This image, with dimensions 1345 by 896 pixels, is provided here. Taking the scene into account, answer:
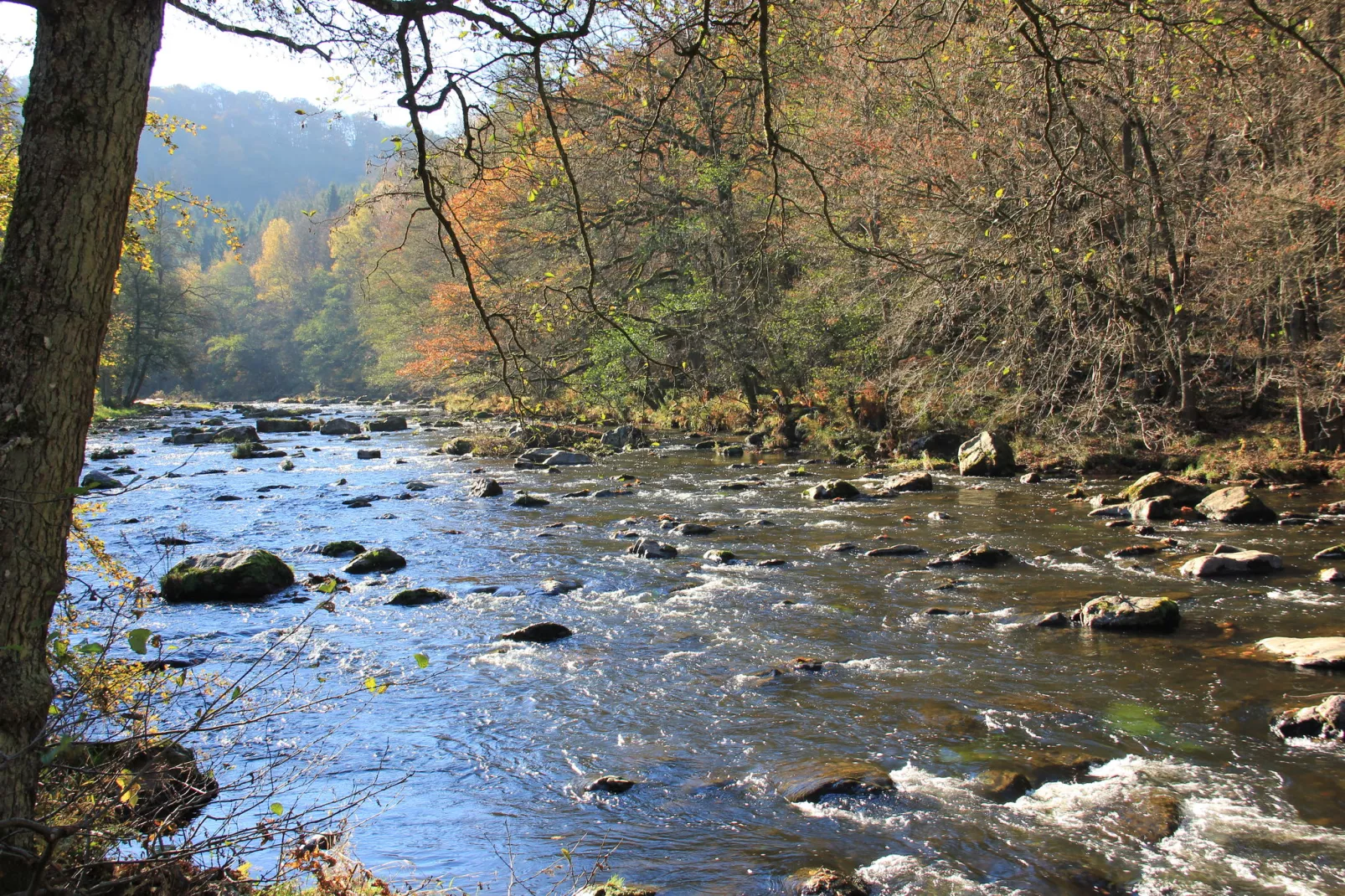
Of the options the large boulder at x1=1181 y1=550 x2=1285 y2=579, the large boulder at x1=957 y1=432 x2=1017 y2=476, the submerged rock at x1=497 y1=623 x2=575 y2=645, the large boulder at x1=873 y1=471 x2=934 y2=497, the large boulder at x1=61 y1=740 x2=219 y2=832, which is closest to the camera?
the large boulder at x1=61 y1=740 x2=219 y2=832

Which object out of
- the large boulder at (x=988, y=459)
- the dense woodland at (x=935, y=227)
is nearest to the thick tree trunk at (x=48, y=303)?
the dense woodland at (x=935, y=227)

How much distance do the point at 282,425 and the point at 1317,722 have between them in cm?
3210

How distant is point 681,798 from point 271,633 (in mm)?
5143

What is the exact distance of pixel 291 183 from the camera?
159 meters

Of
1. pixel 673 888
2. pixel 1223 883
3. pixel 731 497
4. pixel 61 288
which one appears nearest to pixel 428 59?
pixel 61 288

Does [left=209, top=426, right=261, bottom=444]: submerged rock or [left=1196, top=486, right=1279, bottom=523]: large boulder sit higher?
[left=1196, top=486, right=1279, bottom=523]: large boulder

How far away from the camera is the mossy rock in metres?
12.2

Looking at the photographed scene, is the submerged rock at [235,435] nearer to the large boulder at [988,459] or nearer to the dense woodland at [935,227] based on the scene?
the dense woodland at [935,227]

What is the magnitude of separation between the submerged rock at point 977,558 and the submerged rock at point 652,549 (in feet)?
10.6

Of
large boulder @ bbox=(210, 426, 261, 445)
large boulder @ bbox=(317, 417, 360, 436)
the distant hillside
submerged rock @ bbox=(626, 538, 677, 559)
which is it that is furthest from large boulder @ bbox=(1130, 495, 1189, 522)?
the distant hillside

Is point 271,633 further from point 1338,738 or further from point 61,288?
point 1338,738

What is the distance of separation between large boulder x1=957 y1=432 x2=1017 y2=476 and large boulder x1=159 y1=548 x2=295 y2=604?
39.7ft

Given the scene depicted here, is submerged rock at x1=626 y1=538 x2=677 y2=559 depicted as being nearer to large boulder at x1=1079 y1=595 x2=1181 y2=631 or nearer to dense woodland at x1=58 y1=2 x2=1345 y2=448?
dense woodland at x1=58 y1=2 x2=1345 y2=448

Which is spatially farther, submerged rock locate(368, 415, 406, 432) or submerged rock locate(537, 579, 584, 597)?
submerged rock locate(368, 415, 406, 432)
